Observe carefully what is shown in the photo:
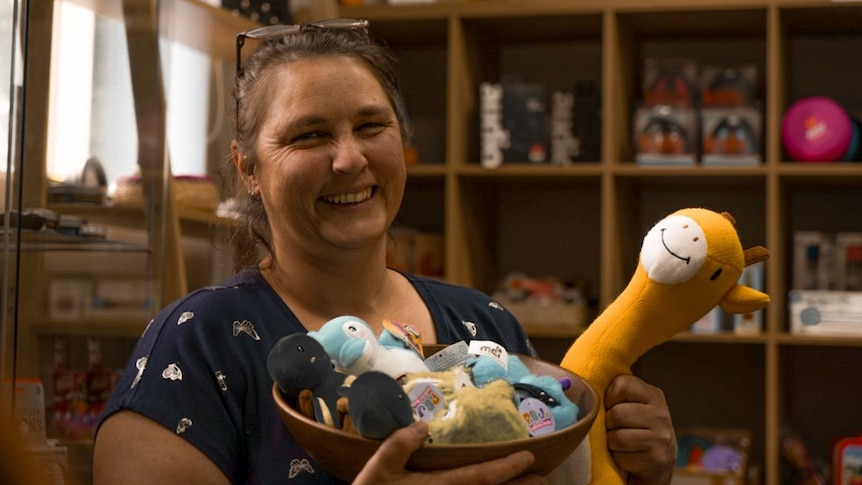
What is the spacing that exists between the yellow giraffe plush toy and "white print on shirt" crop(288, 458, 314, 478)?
1.03 ft

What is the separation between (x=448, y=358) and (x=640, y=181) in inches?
83.4

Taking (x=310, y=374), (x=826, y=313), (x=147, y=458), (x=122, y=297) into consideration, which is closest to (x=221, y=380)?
(x=147, y=458)

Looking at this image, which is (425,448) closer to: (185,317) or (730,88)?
(185,317)

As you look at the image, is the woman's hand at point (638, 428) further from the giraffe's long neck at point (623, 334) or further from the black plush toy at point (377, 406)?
the black plush toy at point (377, 406)

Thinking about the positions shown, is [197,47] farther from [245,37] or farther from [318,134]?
[318,134]

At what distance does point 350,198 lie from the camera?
1283mm

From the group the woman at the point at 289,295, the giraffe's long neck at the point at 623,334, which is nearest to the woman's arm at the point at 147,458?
the woman at the point at 289,295

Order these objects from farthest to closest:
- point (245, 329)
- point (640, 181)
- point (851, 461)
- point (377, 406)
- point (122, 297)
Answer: point (640, 181), point (851, 461), point (122, 297), point (245, 329), point (377, 406)

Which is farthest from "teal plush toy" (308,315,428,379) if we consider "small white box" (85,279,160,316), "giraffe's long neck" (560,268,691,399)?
"small white box" (85,279,160,316)

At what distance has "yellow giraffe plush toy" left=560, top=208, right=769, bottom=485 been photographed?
4.14ft

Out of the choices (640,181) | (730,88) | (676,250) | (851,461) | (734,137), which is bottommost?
(851,461)

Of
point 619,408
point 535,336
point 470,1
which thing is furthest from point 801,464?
point 619,408

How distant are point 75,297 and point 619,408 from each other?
1119mm

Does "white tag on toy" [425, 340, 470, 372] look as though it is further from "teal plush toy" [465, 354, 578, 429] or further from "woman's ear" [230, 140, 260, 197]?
"woman's ear" [230, 140, 260, 197]
